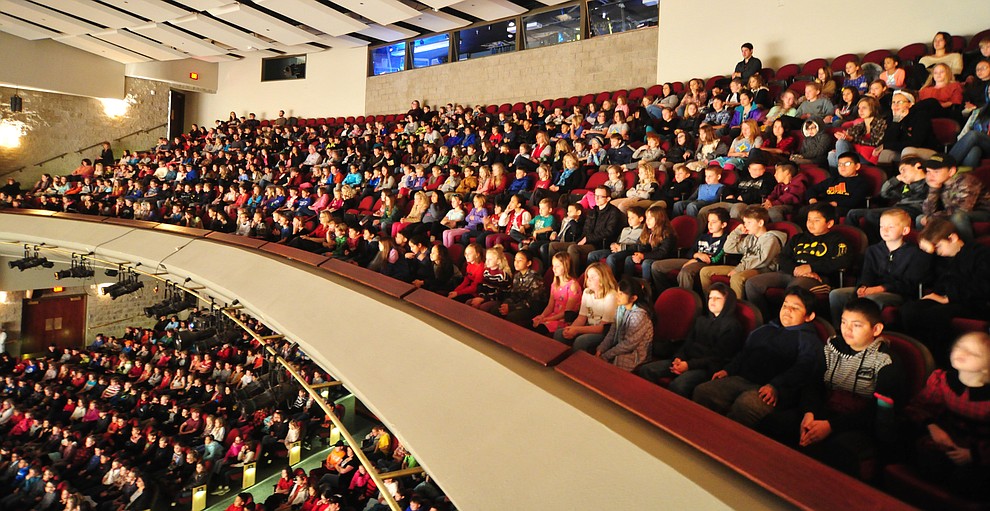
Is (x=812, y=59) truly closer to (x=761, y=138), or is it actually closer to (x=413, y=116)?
(x=761, y=138)

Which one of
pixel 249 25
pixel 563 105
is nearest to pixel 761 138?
pixel 563 105

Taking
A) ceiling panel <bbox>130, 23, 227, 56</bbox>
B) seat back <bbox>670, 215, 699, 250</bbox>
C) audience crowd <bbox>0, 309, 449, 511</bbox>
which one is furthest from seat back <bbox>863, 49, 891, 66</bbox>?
ceiling panel <bbox>130, 23, 227, 56</bbox>

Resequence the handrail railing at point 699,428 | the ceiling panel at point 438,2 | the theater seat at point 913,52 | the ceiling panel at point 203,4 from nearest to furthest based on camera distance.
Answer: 1. the handrail railing at point 699,428
2. the theater seat at point 913,52
3. the ceiling panel at point 438,2
4. the ceiling panel at point 203,4

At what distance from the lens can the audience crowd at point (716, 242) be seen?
1.50 meters

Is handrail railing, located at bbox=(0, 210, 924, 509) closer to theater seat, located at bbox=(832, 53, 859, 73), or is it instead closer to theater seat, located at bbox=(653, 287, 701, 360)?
theater seat, located at bbox=(653, 287, 701, 360)

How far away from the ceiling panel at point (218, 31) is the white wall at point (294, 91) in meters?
1.24

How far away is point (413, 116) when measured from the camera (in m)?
8.92

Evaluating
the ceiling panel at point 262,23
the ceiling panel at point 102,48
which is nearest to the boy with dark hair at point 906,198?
the ceiling panel at point 262,23

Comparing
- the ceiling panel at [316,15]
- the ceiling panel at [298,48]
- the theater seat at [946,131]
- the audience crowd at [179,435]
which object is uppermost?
the ceiling panel at [298,48]

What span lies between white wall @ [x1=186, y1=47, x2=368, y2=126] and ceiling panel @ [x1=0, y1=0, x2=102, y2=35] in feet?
10.4

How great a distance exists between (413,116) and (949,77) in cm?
700

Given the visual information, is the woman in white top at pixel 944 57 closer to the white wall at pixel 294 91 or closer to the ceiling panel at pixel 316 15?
the ceiling panel at pixel 316 15

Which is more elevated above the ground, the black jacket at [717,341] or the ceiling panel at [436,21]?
the ceiling panel at [436,21]

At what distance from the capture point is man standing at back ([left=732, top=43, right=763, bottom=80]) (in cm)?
548
